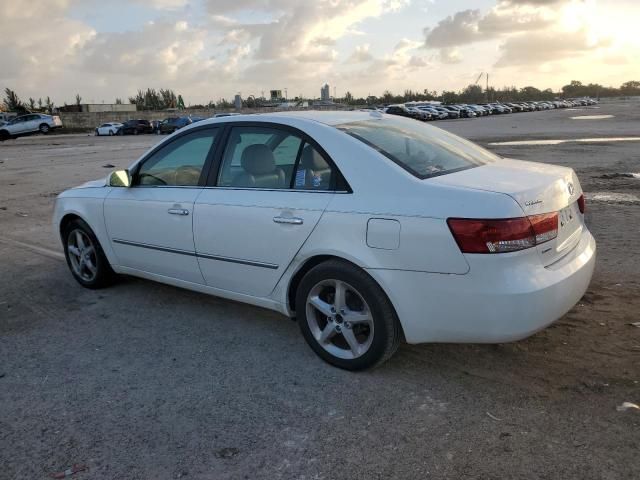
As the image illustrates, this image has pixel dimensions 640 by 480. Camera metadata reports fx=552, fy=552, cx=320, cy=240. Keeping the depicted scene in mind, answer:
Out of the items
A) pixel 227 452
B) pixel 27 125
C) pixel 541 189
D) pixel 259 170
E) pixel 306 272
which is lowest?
pixel 227 452

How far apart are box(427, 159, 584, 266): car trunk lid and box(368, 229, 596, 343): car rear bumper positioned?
12 centimetres

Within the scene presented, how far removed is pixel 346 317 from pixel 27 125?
46.0 m

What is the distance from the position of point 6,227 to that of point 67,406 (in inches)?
251

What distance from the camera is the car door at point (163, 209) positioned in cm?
426

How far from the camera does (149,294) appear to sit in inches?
205

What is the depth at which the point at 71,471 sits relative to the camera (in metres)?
2.69

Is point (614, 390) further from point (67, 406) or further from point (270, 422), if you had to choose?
point (67, 406)

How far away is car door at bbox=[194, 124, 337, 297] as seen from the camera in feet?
11.7

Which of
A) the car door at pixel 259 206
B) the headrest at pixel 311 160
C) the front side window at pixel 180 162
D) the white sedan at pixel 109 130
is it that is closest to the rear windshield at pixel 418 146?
the headrest at pixel 311 160

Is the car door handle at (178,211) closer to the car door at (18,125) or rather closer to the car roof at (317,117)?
the car roof at (317,117)

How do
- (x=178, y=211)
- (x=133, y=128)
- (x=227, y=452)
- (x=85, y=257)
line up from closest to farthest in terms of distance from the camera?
(x=227, y=452), (x=178, y=211), (x=85, y=257), (x=133, y=128)

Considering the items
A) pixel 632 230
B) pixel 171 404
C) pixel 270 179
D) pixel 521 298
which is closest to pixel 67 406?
pixel 171 404

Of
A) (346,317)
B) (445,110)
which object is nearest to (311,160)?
(346,317)

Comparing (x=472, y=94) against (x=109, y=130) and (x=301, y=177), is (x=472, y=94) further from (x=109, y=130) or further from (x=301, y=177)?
(x=301, y=177)
